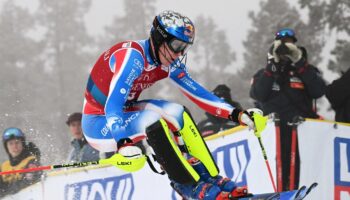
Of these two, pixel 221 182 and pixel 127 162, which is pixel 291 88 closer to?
pixel 221 182

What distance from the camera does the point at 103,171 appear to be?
729cm

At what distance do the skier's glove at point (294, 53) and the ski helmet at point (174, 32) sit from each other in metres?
2.11

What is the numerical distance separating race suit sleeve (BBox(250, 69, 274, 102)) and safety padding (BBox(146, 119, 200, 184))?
2226 millimetres

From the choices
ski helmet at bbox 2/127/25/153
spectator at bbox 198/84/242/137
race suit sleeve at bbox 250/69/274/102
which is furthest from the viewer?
ski helmet at bbox 2/127/25/153

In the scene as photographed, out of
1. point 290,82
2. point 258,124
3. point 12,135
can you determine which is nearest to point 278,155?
point 258,124

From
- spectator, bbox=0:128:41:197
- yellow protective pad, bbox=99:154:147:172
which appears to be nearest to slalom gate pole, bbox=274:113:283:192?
yellow protective pad, bbox=99:154:147:172

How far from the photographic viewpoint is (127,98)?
16.7ft

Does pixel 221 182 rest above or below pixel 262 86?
below

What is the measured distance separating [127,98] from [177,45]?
789mm

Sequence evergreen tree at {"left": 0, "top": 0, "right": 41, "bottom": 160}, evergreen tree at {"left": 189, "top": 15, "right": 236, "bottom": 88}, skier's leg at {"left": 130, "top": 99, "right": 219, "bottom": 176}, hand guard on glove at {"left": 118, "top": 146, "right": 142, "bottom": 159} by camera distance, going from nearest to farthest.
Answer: hand guard on glove at {"left": 118, "top": 146, "right": 142, "bottom": 159}
skier's leg at {"left": 130, "top": 99, "right": 219, "bottom": 176}
evergreen tree at {"left": 0, "top": 0, "right": 41, "bottom": 160}
evergreen tree at {"left": 189, "top": 15, "right": 236, "bottom": 88}

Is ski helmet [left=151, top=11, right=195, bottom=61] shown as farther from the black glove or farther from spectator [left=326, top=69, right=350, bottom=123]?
spectator [left=326, top=69, right=350, bottom=123]

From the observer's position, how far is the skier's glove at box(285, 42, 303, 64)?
6438 mm

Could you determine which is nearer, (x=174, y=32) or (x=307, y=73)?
(x=174, y=32)

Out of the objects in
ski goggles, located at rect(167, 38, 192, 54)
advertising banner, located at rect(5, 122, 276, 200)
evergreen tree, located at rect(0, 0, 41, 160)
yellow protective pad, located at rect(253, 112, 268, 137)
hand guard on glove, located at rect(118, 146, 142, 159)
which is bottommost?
advertising banner, located at rect(5, 122, 276, 200)
